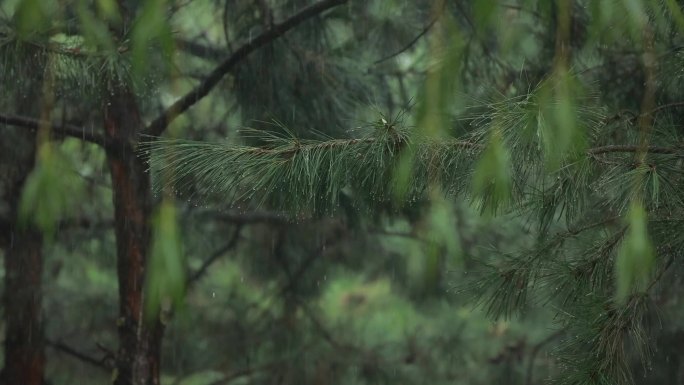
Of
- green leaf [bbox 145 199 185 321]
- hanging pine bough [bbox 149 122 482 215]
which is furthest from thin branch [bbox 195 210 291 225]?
green leaf [bbox 145 199 185 321]

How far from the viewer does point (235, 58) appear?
375cm

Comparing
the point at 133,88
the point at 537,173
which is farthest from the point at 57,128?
the point at 537,173

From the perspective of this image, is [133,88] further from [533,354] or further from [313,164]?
[533,354]

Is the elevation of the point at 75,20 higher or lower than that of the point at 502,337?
higher

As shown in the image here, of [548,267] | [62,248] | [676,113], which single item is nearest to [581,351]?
[548,267]

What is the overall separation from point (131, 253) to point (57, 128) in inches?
23.3

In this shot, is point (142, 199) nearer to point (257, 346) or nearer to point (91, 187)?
point (91, 187)

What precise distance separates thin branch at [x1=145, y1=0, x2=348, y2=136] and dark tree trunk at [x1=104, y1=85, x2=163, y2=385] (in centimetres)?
30

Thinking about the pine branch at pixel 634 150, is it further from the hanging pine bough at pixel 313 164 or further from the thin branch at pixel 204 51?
the thin branch at pixel 204 51

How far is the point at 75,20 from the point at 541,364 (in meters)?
3.72

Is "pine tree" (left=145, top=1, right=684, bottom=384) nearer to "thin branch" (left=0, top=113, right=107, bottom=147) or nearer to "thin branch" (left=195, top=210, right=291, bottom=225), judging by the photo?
"thin branch" (left=0, top=113, right=107, bottom=147)

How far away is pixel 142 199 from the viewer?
14.0 ft

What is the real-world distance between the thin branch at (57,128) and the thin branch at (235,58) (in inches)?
8.3

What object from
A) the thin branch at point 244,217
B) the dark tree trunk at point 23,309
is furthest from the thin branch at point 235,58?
the dark tree trunk at point 23,309
